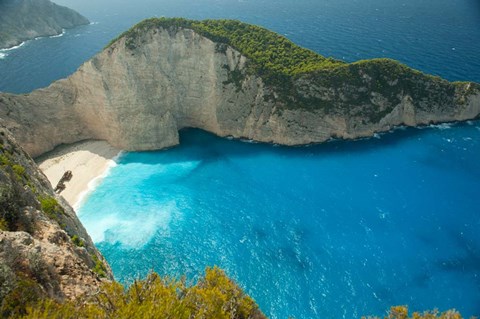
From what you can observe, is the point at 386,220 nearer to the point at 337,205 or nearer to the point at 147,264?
the point at 337,205

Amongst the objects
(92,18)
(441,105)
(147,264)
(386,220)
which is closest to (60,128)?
(147,264)

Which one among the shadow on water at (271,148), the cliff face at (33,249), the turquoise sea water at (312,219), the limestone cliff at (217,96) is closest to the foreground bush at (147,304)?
the cliff face at (33,249)

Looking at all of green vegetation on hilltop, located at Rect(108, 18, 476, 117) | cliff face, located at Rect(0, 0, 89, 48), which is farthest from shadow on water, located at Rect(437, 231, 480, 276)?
cliff face, located at Rect(0, 0, 89, 48)

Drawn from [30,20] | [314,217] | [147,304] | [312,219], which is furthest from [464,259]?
[30,20]

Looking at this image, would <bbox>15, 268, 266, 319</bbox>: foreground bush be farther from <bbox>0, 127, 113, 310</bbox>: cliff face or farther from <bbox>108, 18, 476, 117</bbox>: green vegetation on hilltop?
<bbox>108, 18, 476, 117</bbox>: green vegetation on hilltop

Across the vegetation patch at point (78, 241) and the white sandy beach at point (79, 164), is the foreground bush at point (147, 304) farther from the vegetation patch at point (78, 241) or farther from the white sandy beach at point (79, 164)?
the white sandy beach at point (79, 164)

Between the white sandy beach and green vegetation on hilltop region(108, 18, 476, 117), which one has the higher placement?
green vegetation on hilltop region(108, 18, 476, 117)
